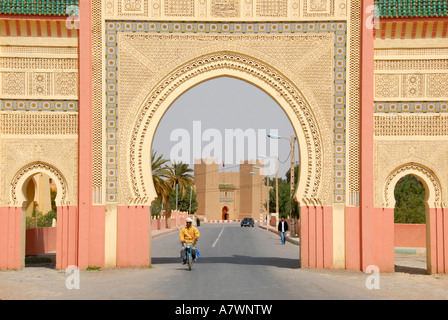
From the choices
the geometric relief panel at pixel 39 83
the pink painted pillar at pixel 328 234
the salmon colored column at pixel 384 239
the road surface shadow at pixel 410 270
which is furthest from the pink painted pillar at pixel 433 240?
the geometric relief panel at pixel 39 83

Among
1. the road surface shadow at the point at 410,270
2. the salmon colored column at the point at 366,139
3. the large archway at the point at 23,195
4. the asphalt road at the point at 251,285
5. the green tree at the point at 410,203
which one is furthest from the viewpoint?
the green tree at the point at 410,203

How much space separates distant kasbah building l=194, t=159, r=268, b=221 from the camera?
10356 centimetres

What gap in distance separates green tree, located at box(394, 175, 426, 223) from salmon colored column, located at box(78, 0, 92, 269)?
713 inches

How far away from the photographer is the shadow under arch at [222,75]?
15859 millimetres

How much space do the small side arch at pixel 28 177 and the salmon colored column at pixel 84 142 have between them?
0.50 metres

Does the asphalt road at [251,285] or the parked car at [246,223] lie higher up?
the asphalt road at [251,285]

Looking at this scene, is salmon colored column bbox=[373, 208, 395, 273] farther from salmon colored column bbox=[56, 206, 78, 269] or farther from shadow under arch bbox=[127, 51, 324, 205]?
salmon colored column bbox=[56, 206, 78, 269]

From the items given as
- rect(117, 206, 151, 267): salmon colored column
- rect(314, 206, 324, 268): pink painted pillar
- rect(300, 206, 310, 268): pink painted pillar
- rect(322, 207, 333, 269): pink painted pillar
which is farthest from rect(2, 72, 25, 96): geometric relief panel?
rect(322, 207, 333, 269): pink painted pillar

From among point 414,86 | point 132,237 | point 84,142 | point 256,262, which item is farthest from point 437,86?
point 84,142

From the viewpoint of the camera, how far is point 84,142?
50.6ft

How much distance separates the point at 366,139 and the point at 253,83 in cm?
276

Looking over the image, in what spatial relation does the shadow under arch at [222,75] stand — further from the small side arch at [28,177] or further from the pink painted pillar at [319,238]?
the small side arch at [28,177]
